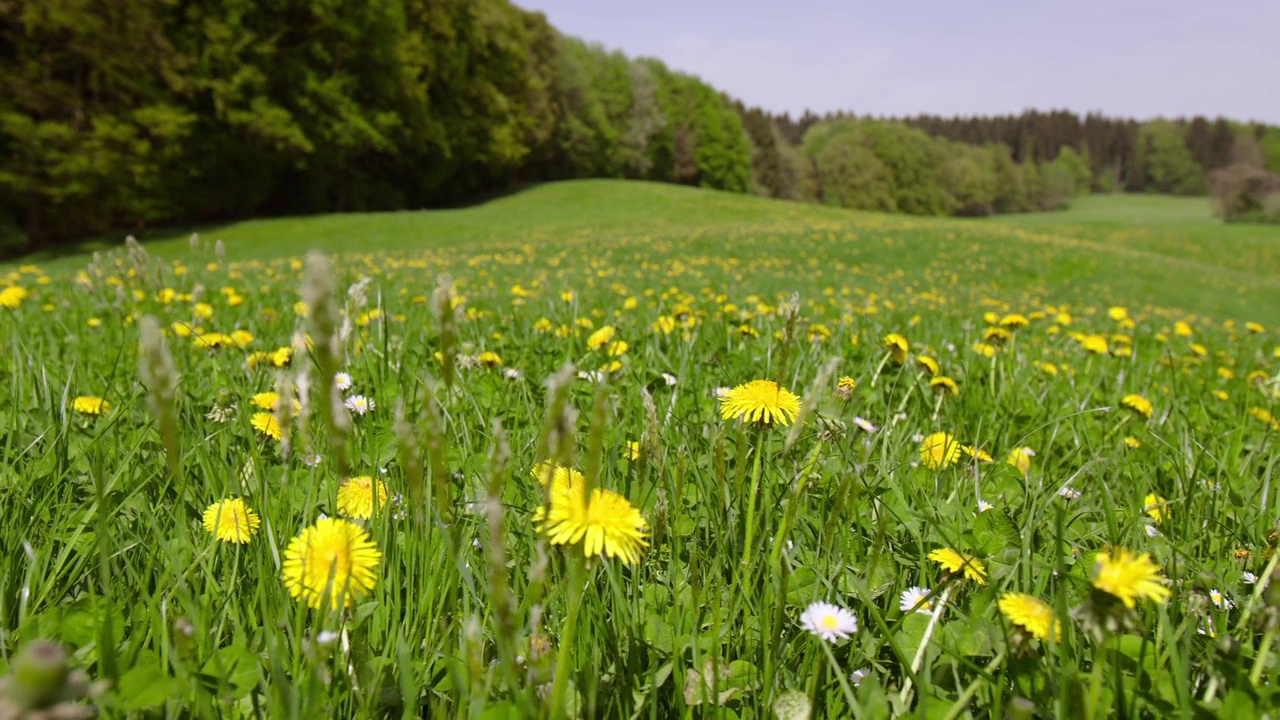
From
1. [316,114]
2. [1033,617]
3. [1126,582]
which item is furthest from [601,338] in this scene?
[316,114]

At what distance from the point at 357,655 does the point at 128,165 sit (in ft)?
82.1

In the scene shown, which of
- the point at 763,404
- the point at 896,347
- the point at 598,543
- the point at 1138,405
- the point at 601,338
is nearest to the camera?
the point at 598,543

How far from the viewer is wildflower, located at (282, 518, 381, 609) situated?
819 mm

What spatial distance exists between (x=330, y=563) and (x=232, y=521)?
12.2 inches

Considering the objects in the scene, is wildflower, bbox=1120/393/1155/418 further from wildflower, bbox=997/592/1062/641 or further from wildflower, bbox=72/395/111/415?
wildflower, bbox=72/395/111/415

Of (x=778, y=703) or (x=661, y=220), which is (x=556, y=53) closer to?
(x=661, y=220)

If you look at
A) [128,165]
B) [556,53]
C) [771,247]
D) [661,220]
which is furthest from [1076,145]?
[128,165]

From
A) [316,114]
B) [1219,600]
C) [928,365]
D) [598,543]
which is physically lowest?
[1219,600]

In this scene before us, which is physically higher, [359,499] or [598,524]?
[598,524]

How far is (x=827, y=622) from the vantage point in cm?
89

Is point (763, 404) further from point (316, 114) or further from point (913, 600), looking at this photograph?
point (316, 114)

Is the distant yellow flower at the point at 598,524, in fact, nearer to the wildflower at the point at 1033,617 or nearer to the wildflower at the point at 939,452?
the wildflower at the point at 1033,617

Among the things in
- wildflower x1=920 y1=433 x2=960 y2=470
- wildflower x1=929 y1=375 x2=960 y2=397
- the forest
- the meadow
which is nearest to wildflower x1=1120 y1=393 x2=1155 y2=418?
the meadow

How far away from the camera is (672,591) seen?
1088 mm
